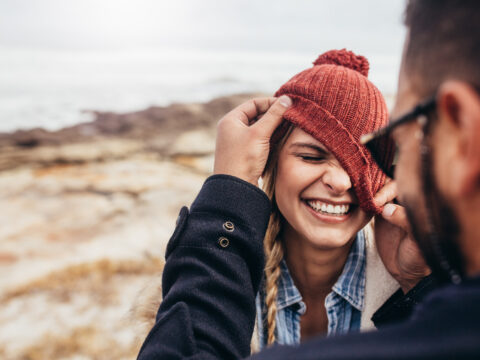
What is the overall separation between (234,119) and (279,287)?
121 cm

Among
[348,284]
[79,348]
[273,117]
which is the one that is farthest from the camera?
[79,348]

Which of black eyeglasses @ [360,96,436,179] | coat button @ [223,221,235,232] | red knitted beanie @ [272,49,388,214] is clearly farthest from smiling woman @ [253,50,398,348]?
coat button @ [223,221,235,232]

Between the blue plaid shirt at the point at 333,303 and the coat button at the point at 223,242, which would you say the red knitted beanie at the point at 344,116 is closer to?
the blue plaid shirt at the point at 333,303

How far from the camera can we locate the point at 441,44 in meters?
0.93

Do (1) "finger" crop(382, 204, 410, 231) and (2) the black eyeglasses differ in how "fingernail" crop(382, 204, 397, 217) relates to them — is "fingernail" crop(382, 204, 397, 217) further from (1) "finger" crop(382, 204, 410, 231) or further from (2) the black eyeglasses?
(2) the black eyeglasses

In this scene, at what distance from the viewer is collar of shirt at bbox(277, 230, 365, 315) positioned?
2.38 meters

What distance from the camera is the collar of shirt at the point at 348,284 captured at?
7.80ft

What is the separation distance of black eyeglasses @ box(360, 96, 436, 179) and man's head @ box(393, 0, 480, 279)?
2 centimetres

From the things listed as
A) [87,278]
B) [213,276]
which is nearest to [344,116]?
[213,276]

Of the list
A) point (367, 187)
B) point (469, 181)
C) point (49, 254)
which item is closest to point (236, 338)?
point (469, 181)

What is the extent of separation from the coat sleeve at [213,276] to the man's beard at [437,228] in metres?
0.68

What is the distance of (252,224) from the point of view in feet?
5.22

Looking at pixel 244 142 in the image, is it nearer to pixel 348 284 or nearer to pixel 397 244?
pixel 397 244

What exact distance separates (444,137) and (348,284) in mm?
1672
